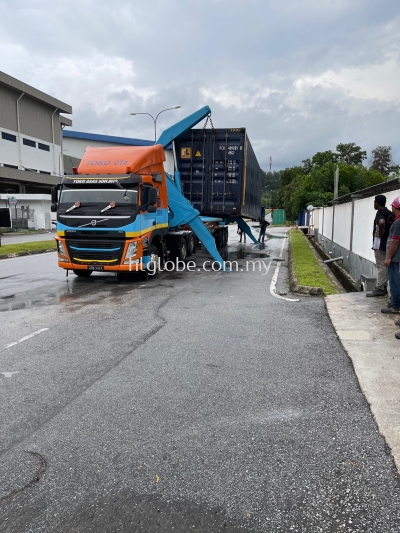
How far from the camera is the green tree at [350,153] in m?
79.6

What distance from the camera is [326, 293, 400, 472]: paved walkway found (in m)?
3.61

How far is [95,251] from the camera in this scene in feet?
33.7

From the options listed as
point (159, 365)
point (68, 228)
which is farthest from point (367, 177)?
point (159, 365)

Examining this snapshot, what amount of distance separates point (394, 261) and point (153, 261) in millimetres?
6343

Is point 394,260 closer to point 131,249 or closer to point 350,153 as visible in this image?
point 131,249

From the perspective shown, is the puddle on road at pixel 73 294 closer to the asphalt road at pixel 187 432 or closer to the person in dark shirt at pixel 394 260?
the asphalt road at pixel 187 432

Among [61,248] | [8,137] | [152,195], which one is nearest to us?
[61,248]

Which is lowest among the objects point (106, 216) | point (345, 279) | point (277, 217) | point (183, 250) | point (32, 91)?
point (345, 279)

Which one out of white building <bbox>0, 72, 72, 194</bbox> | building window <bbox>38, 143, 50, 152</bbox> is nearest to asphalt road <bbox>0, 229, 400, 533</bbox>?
white building <bbox>0, 72, 72, 194</bbox>

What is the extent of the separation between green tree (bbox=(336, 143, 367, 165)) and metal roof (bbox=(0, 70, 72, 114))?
4961cm

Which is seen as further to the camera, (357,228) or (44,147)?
(44,147)

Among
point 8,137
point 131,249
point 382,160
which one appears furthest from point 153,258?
point 382,160

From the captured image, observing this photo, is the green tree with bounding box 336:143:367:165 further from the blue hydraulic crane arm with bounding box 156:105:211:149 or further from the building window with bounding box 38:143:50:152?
the blue hydraulic crane arm with bounding box 156:105:211:149

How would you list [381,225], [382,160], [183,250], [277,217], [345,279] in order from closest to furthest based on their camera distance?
[381,225] → [345,279] → [183,250] → [277,217] → [382,160]
